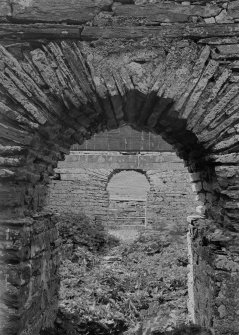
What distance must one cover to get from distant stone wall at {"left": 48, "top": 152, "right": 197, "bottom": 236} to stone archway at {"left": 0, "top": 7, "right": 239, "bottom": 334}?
23.4 feet

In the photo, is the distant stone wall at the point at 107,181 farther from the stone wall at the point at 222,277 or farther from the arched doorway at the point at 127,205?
the stone wall at the point at 222,277

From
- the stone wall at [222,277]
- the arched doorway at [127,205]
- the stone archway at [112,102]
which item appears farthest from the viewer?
the arched doorway at [127,205]

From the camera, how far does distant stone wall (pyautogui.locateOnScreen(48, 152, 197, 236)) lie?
10391mm

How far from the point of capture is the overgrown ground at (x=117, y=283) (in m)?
4.70

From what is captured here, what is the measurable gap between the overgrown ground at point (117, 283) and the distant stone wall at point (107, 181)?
54cm

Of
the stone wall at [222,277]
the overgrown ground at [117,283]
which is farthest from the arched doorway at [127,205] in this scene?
the stone wall at [222,277]

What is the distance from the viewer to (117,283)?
6.35 metres

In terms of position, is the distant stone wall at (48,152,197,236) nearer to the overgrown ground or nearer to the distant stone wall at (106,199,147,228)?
the overgrown ground

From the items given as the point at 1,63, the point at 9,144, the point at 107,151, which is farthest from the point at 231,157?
the point at 107,151

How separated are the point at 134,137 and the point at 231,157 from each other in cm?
827

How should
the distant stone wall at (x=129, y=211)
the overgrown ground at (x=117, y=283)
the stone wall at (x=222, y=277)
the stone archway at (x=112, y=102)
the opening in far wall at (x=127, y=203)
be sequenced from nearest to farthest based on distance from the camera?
1. the stone wall at (x=222, y=277)
2. the stone archway at (x=112, y=102)
3. the overgrown ground at (x=117, y=283)
4. the opening in far wall at (x=127, y=203)
5. the distant stone wall at (x=129, y=211)

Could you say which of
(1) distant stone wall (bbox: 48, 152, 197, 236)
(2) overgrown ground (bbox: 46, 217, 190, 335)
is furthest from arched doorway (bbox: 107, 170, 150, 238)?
(2) overgrown ground (bbox: 46, 217, 190, 335)

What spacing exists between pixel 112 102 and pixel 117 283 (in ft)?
Result: 13.4

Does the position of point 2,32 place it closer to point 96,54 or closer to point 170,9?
point 96,54
